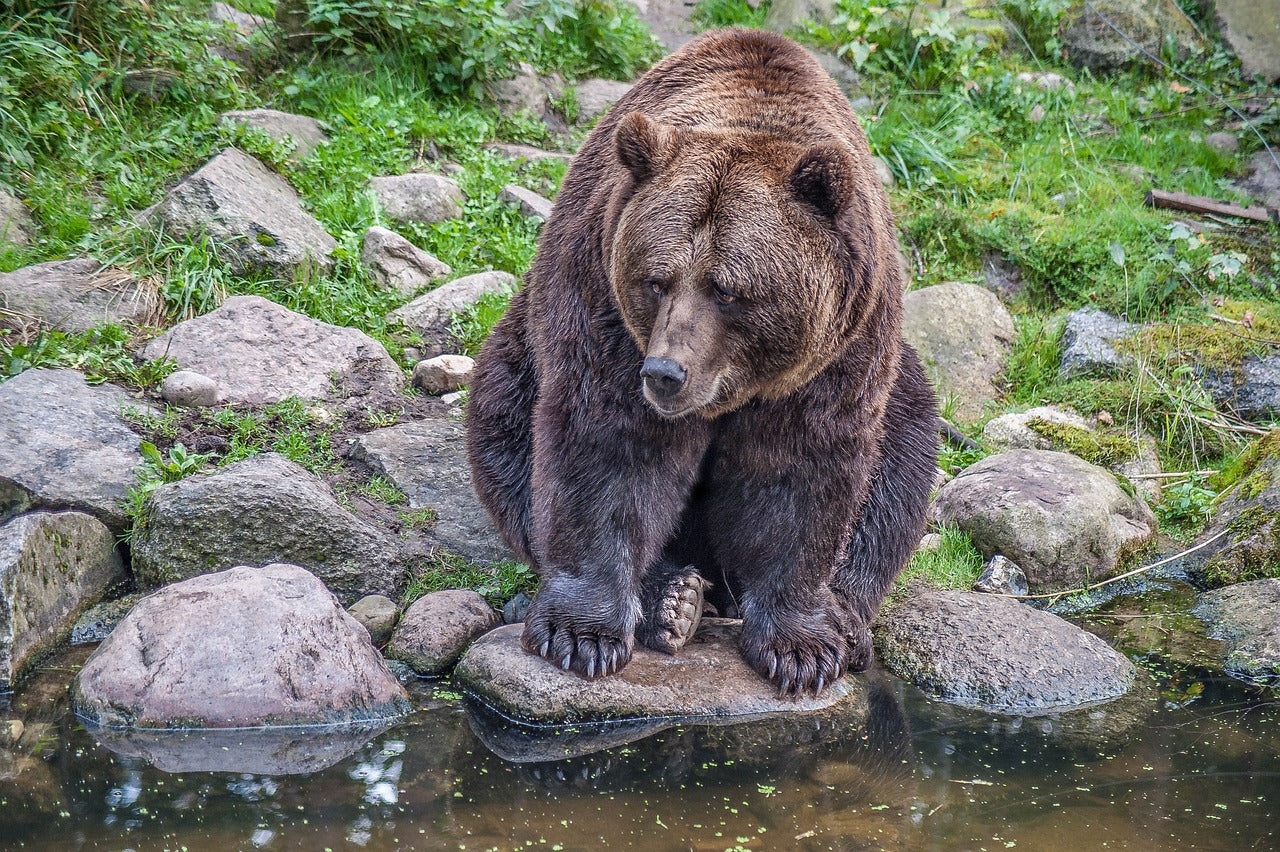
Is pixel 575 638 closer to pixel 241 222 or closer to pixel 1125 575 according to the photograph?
pixel 1125 575

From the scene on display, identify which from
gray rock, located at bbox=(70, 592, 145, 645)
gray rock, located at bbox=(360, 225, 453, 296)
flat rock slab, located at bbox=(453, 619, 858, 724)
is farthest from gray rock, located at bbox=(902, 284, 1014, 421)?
gray rock, located at bbox=(70, 592, 145, 645)

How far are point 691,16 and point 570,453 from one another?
26.7 ft

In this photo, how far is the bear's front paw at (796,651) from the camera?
184 inches

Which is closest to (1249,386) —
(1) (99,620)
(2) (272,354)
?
(2) (272,354)

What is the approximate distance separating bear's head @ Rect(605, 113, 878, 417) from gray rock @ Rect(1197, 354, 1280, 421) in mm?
4020

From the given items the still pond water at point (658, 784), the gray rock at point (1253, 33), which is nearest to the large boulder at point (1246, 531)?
the still pond water at point (658, 784)

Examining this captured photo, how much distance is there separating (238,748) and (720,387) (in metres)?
2.02

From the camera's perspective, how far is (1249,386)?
7.17 meters

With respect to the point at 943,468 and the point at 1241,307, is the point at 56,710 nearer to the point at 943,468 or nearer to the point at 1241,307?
the point at 943,468

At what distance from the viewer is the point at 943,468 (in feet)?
22.3

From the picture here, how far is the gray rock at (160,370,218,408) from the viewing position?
603cm

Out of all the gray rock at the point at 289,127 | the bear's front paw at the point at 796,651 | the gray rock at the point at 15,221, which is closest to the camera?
the bear's front paw at the point at 796,651

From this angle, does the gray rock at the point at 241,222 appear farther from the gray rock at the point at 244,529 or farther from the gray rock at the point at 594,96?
the gray rock at the point at 594,96

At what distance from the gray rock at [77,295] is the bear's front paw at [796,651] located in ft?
13.0
